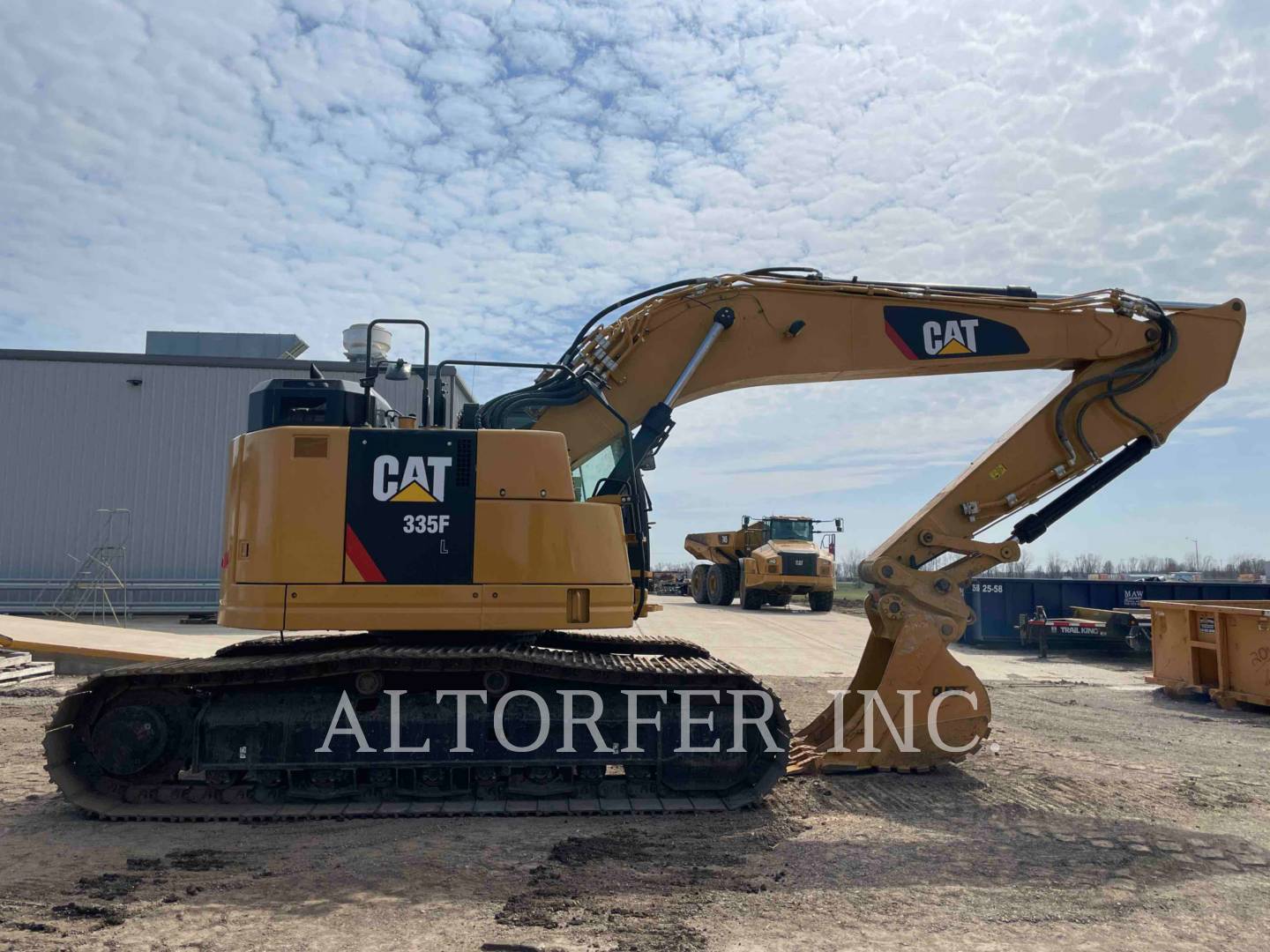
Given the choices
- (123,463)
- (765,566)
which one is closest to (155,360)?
(123,463)

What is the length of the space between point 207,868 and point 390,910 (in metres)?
1.35

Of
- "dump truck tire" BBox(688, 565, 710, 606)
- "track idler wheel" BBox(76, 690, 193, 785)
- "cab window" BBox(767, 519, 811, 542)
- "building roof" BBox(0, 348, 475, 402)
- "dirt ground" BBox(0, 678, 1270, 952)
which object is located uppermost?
"building roof" BBox(0, 348, 475, 402)

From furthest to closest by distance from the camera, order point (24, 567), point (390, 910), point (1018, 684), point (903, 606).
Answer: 1. point (24, 567)
2. point (1018, 684)
3. point (903, 606)
4. point (390, 910)

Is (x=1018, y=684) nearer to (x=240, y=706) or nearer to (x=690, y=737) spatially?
(x=690, y=737)

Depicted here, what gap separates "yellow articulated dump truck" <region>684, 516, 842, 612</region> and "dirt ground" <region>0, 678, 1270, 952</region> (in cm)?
2021

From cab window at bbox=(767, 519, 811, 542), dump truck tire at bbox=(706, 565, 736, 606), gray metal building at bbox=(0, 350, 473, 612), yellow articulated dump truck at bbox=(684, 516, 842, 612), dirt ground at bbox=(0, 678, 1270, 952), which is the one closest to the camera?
dirt ground at bbox=(0, 678, 1270, 952)

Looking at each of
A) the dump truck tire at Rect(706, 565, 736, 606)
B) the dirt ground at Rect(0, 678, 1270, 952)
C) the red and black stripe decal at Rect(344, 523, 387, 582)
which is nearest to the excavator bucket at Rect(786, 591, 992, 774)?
the dirt ground at Rect(0, 678, 1270, 952)

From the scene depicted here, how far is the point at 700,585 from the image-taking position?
1321 inches

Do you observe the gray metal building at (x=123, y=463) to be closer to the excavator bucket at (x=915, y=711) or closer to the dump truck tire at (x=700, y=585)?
the dump truck tire at (x=700, y=585)

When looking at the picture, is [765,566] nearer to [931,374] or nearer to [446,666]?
[931,374]

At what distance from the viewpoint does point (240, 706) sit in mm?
6176

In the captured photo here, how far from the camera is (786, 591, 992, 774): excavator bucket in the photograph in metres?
7.06

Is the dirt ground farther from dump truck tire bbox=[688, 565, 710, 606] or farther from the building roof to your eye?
dump truck tire bbox=[688, 565, 710, 606]

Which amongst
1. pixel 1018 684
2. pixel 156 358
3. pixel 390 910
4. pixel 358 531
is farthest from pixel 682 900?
pixel 156 358
